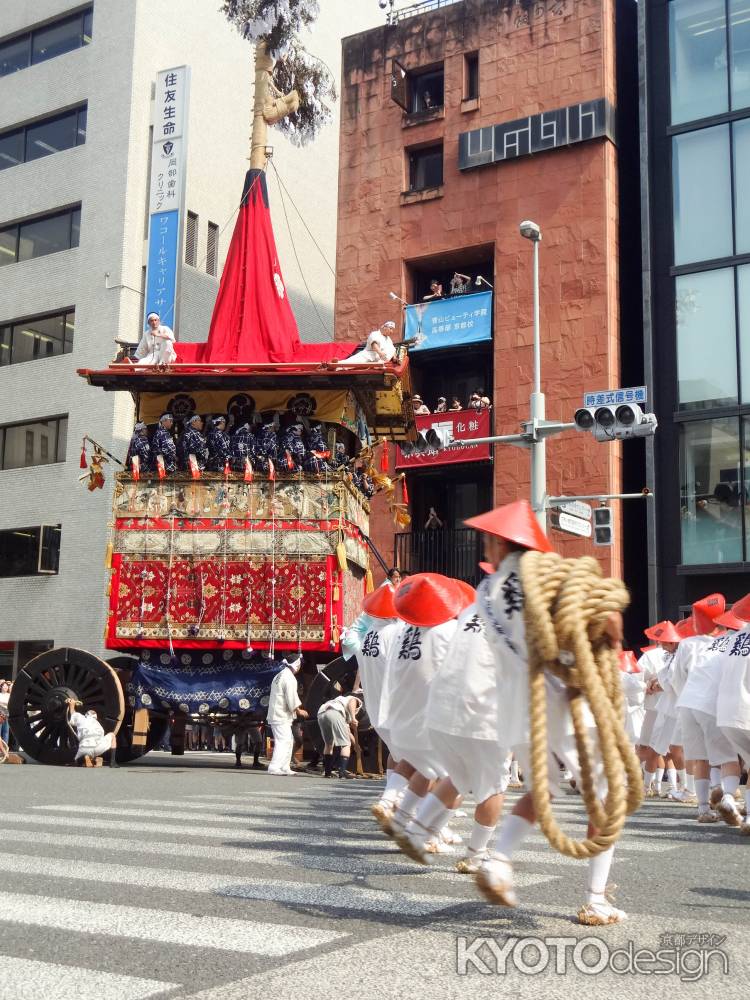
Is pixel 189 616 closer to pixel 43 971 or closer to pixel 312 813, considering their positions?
pixel 312 813

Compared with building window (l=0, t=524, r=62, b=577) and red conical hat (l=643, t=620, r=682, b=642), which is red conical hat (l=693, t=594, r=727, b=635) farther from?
building window (l=0, t=524, r=62, b=577)

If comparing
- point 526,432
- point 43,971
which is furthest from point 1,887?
point 526,432

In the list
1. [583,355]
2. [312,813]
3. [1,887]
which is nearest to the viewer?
[1,887]

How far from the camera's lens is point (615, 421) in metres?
17.1

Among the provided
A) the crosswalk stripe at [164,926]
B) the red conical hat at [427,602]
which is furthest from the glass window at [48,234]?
the crosswalk stripe at [164,926]

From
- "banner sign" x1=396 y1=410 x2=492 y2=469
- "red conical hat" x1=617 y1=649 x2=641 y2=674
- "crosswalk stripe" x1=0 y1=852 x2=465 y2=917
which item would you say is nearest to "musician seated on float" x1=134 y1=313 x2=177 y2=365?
"red conical hat" x1=617 y1=649 x2=641 y2=674

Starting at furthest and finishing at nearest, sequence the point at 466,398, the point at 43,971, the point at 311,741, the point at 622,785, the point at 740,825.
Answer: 1. the point at 466,398
2. the point at 311,741
3. the point at 740,825
4. the point at 622,785
5. the point at 43,971

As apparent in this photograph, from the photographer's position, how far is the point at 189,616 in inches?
642

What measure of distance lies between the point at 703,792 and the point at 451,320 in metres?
18.5

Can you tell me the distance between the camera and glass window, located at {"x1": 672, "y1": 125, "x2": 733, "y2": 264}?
25.5 metres

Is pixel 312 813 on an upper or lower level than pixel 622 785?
lower

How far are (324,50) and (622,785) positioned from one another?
36087 millimetres

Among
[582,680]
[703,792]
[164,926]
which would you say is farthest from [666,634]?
[164,926]

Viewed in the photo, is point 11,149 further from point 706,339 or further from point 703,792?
point 703,792
